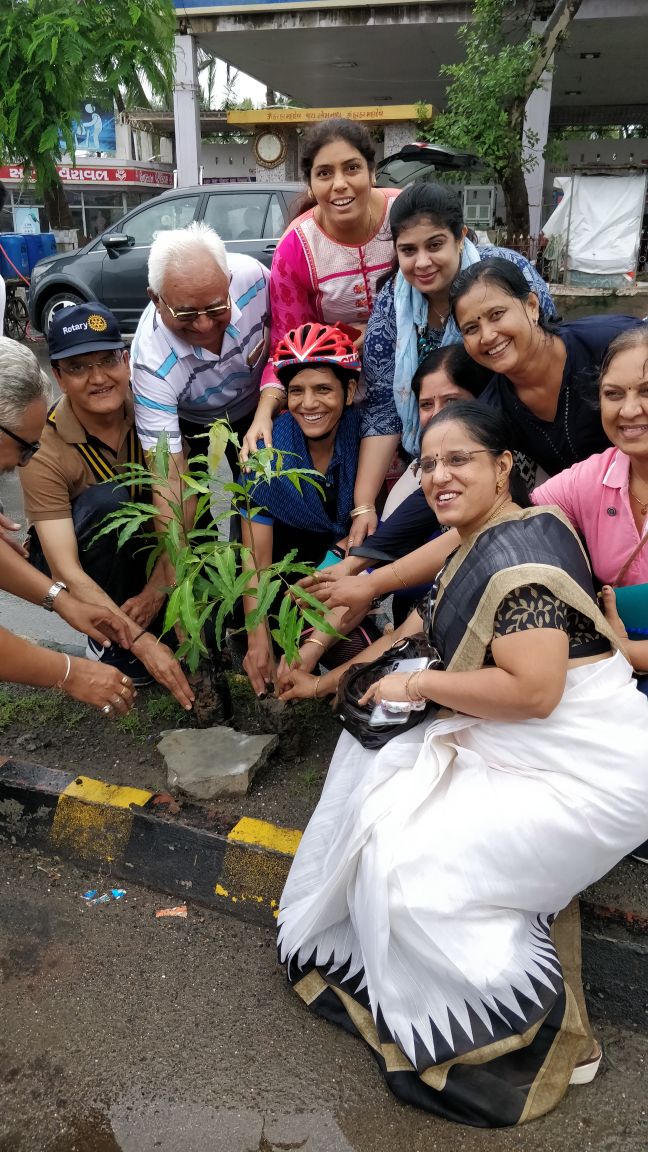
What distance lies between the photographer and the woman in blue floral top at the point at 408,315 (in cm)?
271

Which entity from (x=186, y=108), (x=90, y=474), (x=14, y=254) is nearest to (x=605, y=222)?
(x=186, y=108)

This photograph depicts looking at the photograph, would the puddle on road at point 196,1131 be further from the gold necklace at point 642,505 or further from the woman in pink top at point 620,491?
the gold necklace at point 642,505

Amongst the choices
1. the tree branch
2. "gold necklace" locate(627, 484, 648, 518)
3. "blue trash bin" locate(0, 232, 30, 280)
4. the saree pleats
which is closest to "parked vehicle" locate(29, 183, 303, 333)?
the tree branch

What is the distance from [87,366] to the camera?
299 cm

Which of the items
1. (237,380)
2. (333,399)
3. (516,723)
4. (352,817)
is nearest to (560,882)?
(516,723)

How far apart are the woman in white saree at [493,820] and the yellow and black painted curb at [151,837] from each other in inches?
18.6

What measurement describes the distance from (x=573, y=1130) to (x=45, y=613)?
3555 millimetres

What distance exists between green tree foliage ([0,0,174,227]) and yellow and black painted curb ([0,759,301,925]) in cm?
1177

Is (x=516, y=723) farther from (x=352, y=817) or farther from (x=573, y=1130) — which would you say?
(x=573, y=1130)

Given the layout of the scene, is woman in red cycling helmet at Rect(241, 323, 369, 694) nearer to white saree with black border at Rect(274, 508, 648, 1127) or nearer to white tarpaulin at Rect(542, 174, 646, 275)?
white saree with black border at Rect(274, 508, 648, 1127)

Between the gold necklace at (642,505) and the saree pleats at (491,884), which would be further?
the gold necklace at (642,505)

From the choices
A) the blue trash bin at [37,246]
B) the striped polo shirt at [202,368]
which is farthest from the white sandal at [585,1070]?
the blue trash bin at [37,246]

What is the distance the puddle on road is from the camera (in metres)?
1.84

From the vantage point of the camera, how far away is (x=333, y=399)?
9.70 ft
